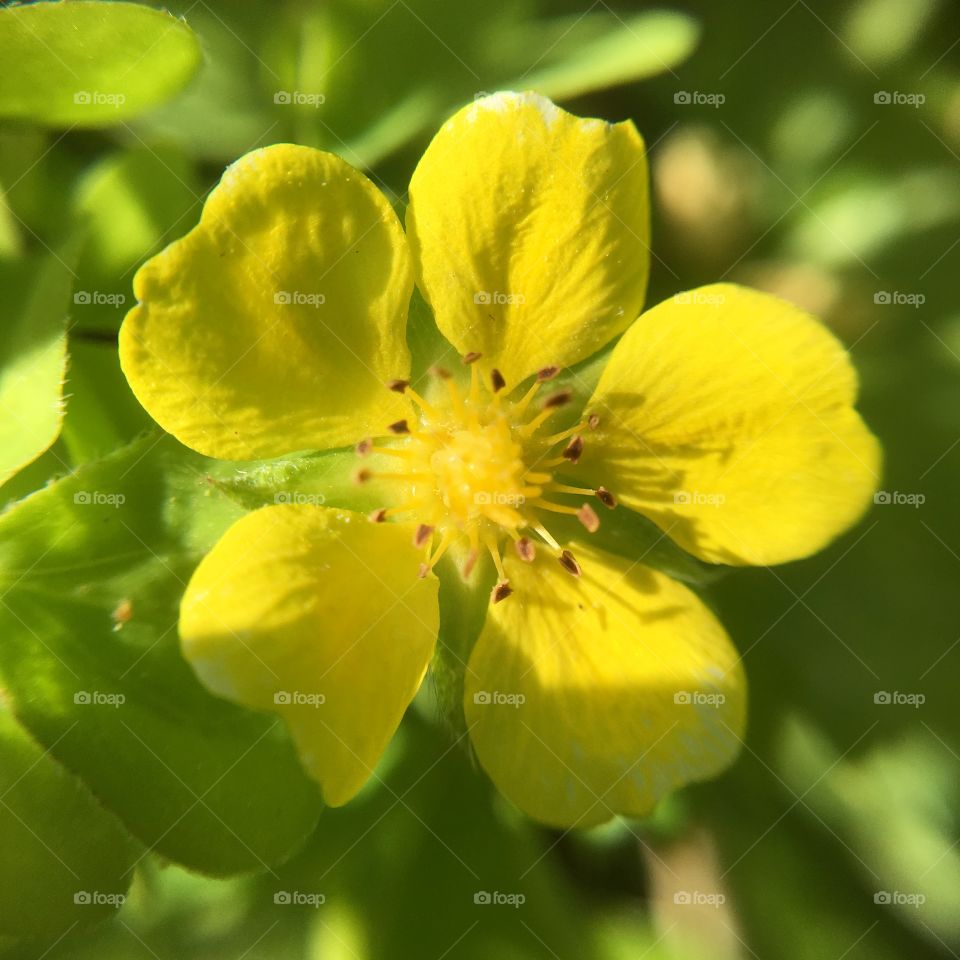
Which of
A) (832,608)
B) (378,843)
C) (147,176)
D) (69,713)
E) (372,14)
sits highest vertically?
(372,14)

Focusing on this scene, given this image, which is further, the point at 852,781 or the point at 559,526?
the point at 852,781

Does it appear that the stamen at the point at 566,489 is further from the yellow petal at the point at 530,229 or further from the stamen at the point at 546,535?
the yellow petal at the point at 530,229

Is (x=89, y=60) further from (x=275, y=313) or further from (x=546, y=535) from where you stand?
(x=546, y=535)

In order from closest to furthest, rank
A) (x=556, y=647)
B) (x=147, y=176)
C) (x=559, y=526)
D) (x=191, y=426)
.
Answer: (x=191, y=426)
(x=556, y=647)
(x=559, y=526)
(x=147, y=176)

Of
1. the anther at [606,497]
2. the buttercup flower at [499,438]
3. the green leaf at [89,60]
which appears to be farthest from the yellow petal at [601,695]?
the green leaf at [89,60]

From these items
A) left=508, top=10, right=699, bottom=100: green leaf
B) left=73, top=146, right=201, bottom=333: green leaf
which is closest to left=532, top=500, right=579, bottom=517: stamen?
left=508, top=10, right=699, bottom=100: green leaf

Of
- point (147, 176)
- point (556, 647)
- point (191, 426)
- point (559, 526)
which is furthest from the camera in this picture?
point (147, 176)

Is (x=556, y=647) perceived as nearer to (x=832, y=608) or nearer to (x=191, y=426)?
(x=191, y=426)

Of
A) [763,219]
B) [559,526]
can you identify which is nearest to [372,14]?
[763,219]
